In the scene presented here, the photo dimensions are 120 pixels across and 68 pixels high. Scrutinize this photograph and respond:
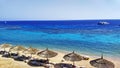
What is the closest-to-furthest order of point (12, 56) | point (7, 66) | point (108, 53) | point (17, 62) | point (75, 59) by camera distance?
point (75, 59) → point (7, 66) → point (17, 62) → point (12, 56) → point (108, 53)

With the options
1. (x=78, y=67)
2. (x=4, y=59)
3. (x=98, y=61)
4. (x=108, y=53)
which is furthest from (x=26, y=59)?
(x=108, y=53)

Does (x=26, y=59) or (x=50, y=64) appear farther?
(x=26, y=59)

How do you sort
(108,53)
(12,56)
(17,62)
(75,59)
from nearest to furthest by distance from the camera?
(75,59), (17,62), (12,56), (108,53)

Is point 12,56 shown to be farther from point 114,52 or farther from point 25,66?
point 114,52

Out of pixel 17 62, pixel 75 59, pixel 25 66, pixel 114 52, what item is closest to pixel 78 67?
pixel 75 59

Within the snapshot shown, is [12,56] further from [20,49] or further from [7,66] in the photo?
[7,66]

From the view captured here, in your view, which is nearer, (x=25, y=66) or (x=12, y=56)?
(x=25, y=66)

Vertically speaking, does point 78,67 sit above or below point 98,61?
below

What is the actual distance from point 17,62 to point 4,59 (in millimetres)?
1851

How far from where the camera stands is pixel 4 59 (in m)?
20.4

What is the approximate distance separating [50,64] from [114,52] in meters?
10.8

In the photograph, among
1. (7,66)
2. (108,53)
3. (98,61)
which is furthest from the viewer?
(108,53)

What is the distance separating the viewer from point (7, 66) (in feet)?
59.4

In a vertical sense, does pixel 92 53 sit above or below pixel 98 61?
below
